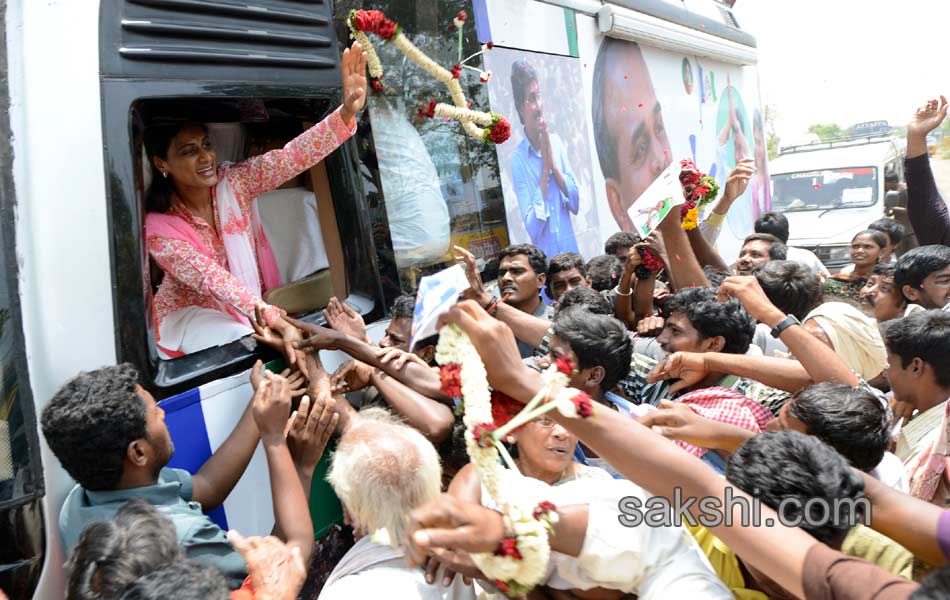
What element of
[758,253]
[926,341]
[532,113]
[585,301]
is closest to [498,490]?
[926,341]

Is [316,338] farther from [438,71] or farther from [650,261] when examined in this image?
[650,261]

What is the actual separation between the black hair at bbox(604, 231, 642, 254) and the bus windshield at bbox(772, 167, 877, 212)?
6362 millimetres

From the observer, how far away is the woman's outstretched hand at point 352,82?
2.59m

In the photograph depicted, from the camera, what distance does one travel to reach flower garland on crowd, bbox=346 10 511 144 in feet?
9.19

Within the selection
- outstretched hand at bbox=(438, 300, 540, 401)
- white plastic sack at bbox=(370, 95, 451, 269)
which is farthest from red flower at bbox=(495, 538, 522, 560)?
white plastic sack at bbox=(370, 95, 451, 269)

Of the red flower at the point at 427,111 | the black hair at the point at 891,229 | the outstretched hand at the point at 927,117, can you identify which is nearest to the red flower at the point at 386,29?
the red flower at the point at 427,111

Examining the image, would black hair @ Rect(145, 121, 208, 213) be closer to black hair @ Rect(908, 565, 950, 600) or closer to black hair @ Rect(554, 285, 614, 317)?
black hair @ Rect(554, 285, 614, 317)

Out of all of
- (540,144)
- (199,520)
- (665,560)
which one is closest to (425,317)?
(665,560)

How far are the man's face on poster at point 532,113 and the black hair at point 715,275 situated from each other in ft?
3.97

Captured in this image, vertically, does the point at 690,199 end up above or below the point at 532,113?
below

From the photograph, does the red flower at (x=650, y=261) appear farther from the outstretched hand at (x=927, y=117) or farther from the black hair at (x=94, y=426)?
the black hair at (x=94, y=426)

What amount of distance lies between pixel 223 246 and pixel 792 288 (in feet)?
7.80

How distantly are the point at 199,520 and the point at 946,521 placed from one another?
1587 mm

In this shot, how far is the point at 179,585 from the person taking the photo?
1.25 m
